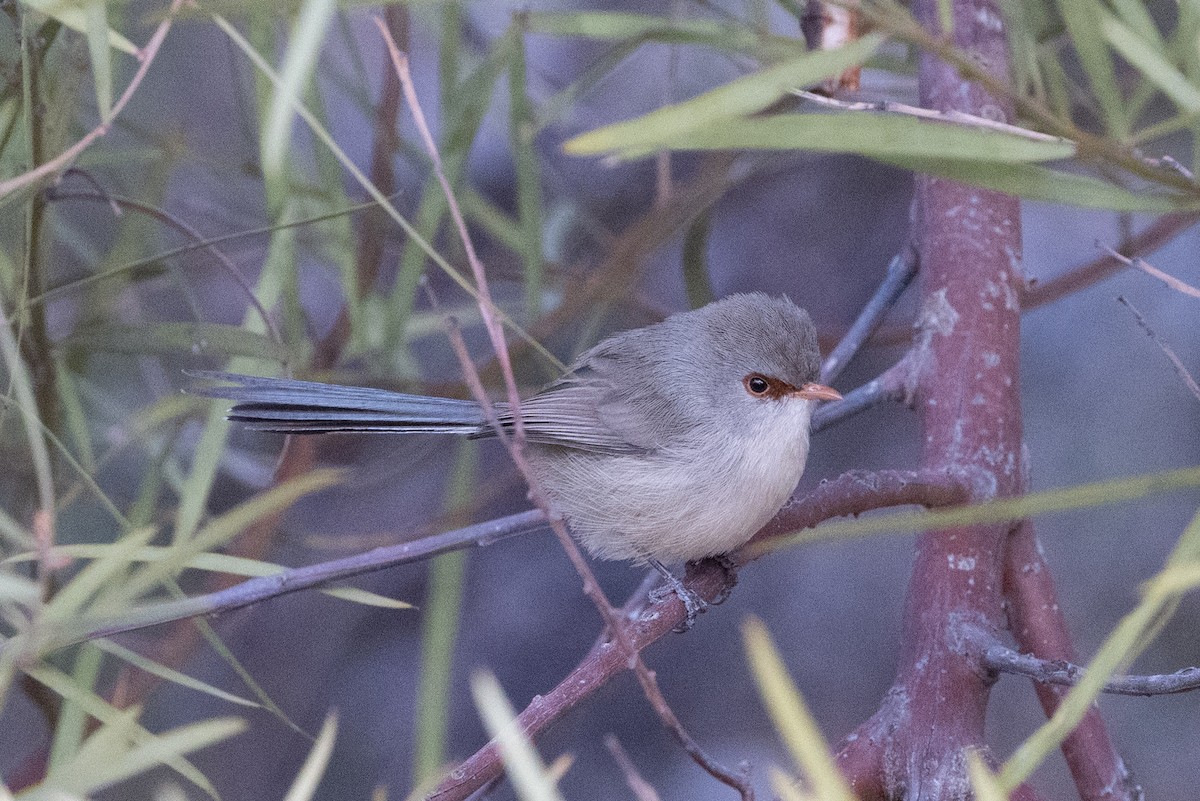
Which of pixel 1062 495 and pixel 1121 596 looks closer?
pixel 1062 495

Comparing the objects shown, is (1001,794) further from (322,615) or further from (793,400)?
(322,615)

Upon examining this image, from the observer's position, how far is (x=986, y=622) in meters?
2.15

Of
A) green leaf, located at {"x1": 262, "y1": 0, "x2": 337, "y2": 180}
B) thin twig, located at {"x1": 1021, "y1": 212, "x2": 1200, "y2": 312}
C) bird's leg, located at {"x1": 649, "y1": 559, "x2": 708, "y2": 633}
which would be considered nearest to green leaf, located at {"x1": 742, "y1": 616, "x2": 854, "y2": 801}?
green leaf, located at {"x1": 262, "y1": 0, "x2": 337, "y2": 180}

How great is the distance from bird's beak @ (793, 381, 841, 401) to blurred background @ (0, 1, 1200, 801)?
0.82 metres

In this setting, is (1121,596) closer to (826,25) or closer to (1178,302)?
(1178,302)

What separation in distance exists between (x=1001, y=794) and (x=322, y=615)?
323 cm

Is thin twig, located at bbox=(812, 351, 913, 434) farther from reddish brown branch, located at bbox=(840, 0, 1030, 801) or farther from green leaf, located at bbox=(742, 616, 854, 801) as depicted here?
green leaf, located at bbox=(742, 616, 854, 801)

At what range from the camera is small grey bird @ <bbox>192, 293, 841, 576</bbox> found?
8.21 ft

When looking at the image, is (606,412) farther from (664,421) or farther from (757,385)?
(757,385)

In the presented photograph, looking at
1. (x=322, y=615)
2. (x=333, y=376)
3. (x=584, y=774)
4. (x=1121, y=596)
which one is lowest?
(x=584, y=774)

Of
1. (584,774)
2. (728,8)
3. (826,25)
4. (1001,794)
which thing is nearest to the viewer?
(1001,794)

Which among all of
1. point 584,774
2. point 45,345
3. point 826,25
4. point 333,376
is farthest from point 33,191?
point 584,774

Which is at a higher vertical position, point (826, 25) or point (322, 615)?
point (826, 25)

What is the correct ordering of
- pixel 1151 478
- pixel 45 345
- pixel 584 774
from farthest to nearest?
pixel 584 774, pixel 45 345, pixel 1151 478
